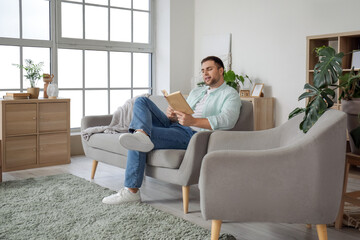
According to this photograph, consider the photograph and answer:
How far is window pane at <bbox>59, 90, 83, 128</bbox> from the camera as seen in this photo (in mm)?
5680

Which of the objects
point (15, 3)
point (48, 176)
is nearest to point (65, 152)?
point (48, 176)

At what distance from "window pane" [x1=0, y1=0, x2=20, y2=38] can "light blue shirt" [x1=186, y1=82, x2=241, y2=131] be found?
2714 millimetres

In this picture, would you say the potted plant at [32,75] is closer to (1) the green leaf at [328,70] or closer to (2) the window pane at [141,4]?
(2) the window pane at [141,4]

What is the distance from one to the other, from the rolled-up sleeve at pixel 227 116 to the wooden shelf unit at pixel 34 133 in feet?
7.52

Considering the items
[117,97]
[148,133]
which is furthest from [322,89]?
[117,97]

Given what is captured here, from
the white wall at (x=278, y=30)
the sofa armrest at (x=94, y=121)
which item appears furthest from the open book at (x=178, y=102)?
the white wall at (x=278, y=30)

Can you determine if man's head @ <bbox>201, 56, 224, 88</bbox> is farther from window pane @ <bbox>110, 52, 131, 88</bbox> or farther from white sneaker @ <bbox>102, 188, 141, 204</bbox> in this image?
window pane @ <bbox>110, 52, 131, 88</bbox>

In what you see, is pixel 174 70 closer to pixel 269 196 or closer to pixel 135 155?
pixel 135 155

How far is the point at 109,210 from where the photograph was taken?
301 cm

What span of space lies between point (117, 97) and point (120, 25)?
1.02 m

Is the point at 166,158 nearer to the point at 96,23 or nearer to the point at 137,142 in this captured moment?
the point at 137,142

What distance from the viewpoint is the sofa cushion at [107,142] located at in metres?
3.65

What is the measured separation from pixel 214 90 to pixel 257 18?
2.48 metres

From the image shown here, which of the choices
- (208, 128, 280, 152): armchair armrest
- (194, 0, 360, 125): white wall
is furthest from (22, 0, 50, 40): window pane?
(208, 128, 280, 152): armchair armrest
